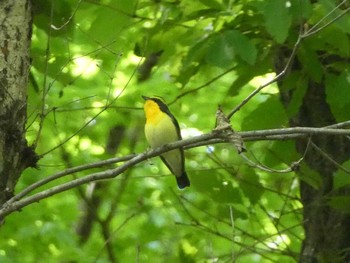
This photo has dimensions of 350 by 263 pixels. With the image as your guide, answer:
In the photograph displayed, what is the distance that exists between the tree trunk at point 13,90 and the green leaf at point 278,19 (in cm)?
100

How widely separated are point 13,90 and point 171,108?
109 inches

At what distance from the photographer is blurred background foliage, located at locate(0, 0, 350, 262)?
365 centimetres

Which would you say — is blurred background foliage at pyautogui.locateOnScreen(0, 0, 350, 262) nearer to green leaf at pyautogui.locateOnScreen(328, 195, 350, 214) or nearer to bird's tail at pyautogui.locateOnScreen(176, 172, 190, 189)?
bird's tail at pyautogui.locateOnScreen(176, 172, 190, 189)

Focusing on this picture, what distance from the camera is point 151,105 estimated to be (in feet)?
15.3

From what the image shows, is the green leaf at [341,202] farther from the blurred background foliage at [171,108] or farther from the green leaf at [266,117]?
the green leaf at [266,117]

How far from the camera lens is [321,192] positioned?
4.26 metres

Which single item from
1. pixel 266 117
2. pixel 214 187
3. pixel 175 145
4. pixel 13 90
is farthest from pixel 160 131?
pixel 175 145

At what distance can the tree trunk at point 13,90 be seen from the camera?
9.10ft

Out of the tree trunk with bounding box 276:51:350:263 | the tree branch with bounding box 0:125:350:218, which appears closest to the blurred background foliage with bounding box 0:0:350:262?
the tree trunk with bounding box 276:51:350:263

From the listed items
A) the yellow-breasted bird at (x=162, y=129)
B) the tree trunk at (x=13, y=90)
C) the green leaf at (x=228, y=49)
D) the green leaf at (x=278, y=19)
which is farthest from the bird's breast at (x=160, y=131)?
the tree trunk at (x=13, y=90)

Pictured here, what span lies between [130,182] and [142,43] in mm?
1953

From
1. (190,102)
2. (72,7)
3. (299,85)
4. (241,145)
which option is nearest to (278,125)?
(299,85)

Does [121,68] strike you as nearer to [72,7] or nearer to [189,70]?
[189,70]

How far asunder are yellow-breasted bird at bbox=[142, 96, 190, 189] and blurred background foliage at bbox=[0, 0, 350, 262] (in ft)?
0.57
